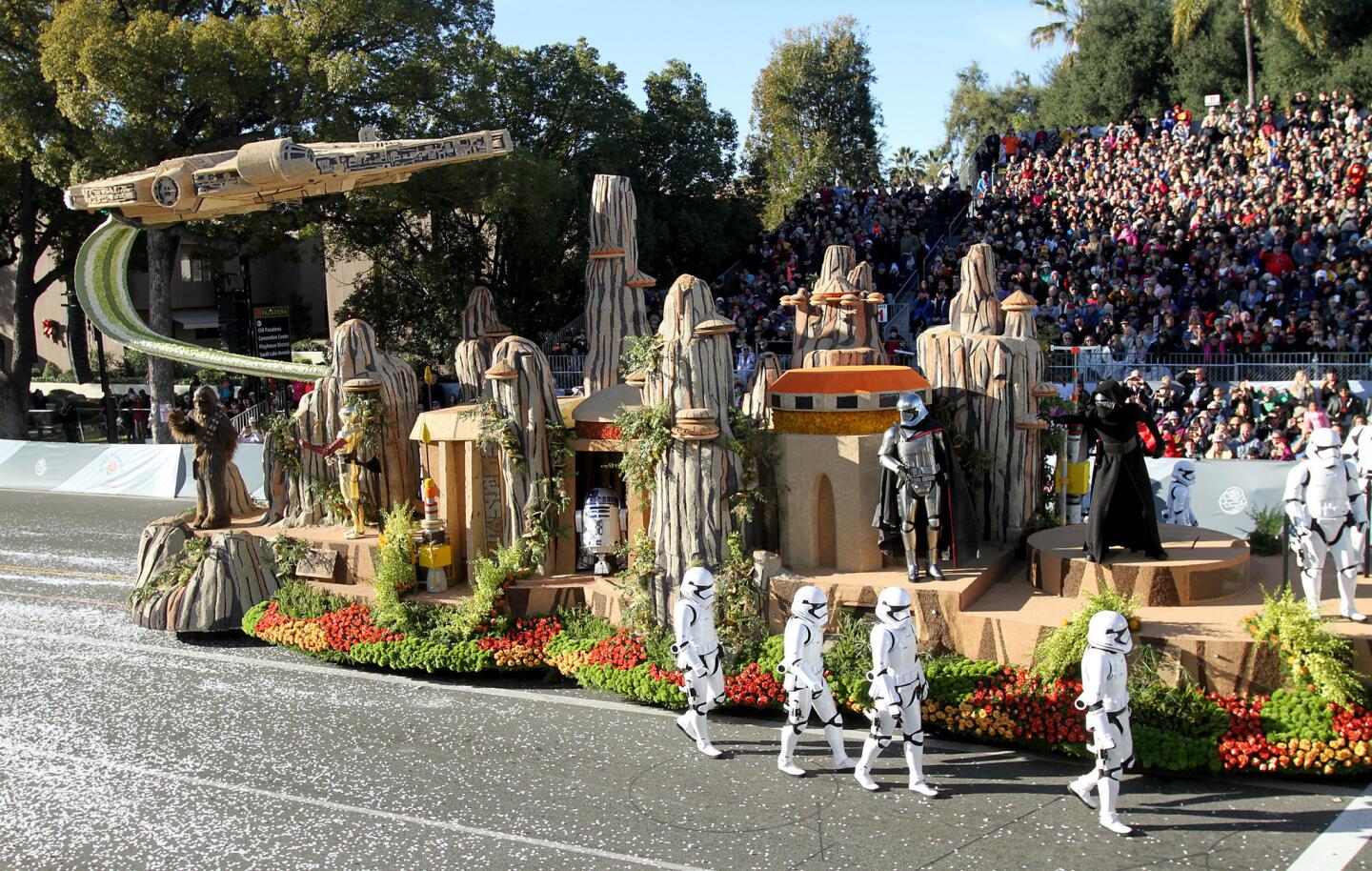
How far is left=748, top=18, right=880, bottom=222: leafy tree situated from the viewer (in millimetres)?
39562

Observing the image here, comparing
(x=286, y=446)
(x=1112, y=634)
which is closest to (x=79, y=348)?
(x=286, y=446)

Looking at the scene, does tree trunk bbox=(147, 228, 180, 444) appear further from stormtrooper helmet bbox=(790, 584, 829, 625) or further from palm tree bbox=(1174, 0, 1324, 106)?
palm tree bbox=(1174, 0, 1324, 106)

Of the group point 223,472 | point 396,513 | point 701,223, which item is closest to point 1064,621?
point 396,513

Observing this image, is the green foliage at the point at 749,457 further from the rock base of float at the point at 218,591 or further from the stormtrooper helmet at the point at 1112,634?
the rock base of float at the point at 218,591

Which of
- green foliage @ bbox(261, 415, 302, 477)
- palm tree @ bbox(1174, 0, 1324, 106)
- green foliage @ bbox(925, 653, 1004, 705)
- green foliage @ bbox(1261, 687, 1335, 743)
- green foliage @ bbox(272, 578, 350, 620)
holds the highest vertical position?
palm tree @ bbox(1174, 0, 1324, 106)

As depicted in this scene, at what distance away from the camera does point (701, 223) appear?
102 feet

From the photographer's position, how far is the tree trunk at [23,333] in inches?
1160

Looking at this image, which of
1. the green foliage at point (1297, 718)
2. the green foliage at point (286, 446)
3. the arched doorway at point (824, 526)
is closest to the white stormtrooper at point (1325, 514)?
the green foliage at point (1297, 718)

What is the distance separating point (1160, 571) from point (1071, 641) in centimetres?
153

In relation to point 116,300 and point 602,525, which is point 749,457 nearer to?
point 602,525

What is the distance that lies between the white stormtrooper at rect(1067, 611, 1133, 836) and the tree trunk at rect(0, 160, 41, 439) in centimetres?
2856

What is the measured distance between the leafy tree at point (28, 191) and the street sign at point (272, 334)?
475 cm

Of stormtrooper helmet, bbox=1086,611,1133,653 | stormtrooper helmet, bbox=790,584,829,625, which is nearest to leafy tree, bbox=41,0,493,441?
stormtrooper helmet, bbox=790,584,829,625

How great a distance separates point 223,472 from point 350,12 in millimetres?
12595
